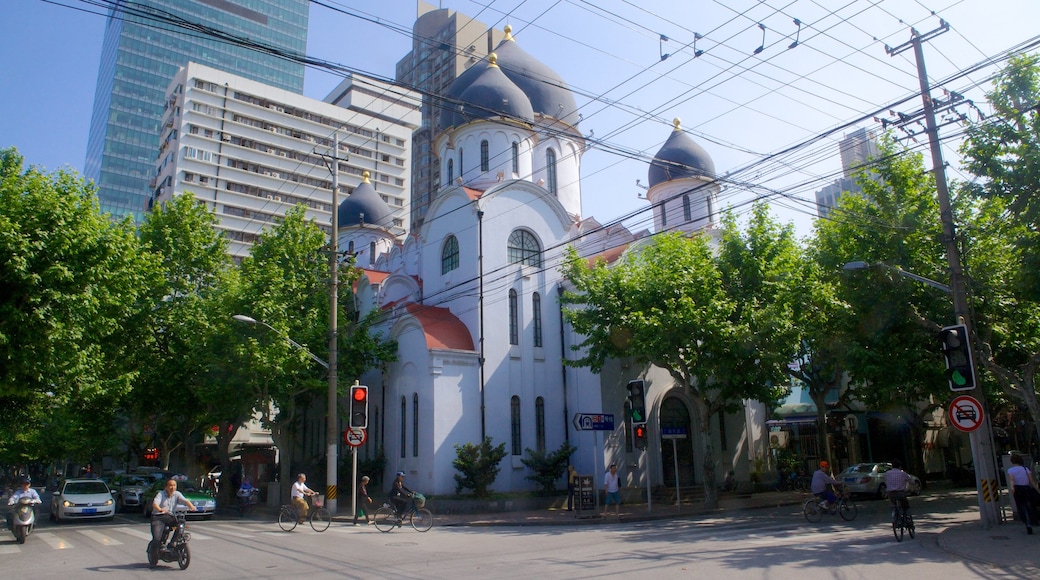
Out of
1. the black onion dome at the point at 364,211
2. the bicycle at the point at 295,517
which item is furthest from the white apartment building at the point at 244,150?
the bicycle at the point at 295,517

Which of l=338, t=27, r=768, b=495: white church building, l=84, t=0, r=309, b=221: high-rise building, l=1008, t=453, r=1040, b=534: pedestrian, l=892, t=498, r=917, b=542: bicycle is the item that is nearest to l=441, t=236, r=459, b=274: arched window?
l=338, t=27, r=768, b=495: white church building

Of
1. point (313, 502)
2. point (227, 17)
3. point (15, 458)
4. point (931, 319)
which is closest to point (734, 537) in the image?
point (931, 319)

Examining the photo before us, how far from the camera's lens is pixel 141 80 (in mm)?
83812

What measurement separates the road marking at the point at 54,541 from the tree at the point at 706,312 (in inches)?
579

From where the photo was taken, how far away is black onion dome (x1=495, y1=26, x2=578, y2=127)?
3653 cm

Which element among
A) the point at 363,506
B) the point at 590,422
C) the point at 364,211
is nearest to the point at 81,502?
the point at 363,506

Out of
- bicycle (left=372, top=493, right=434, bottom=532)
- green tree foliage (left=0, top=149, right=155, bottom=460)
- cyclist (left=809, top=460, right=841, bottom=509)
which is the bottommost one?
bicycle (left=372, top=493, right=434, bottom=532)

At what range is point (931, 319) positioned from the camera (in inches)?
792

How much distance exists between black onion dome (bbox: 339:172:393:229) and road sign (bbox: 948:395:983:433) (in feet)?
112

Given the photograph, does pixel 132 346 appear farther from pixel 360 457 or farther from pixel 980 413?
pixel 980 413

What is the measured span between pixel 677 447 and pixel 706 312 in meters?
9.75

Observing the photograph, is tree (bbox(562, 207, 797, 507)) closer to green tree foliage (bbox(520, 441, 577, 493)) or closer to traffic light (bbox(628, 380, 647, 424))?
traffic light (bbox(628, 380, 647, 424))

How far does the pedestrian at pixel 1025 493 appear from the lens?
13977mm

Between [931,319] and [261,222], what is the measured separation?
65875 mm
